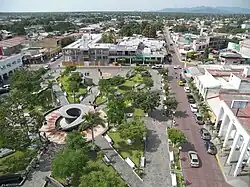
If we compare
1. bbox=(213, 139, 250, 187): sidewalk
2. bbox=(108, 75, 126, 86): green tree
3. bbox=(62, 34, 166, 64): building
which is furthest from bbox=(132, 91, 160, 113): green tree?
bbox=(62, 34, 166, 64): building

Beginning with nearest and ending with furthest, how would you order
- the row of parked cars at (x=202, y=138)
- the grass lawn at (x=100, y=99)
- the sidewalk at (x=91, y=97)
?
the row of parked cars at (x=202, y=138) → the grass lawn at (x=100, y=99) → the sidewalk at (x=91, y=97)

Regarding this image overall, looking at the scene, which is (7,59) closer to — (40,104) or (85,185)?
(40,104)

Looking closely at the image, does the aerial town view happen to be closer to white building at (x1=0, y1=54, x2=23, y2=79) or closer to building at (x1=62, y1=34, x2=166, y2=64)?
white building at (x1=0, y1=54, x2=23, y2=79)

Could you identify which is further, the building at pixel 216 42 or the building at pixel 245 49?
the building at pixel 216 42

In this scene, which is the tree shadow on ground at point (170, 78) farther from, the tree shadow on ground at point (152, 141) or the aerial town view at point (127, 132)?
the tree shadow on ground at point (152, 141)

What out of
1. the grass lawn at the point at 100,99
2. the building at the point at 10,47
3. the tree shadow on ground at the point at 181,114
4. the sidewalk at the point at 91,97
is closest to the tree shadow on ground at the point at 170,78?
the tree shadow on ground at the point at 181,114

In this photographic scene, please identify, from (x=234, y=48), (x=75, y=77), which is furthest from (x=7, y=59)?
(x=234, y=48)
